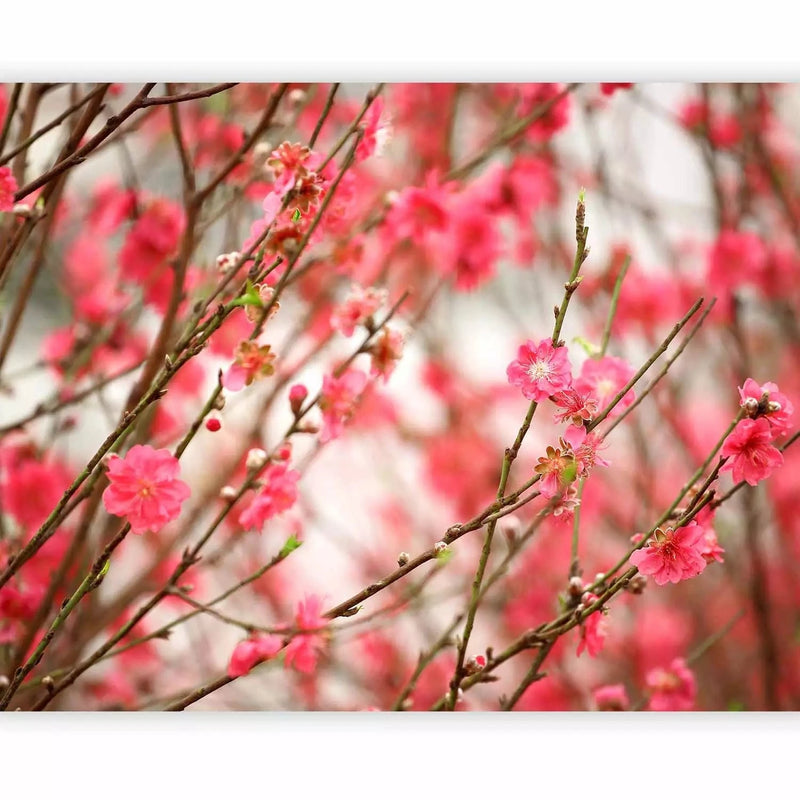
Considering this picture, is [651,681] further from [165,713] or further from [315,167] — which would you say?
[315,167]

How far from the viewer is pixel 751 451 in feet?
2.78

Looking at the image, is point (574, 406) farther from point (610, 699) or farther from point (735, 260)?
point (735, 260)

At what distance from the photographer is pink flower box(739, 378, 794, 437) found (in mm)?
819

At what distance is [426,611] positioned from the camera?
1.66m

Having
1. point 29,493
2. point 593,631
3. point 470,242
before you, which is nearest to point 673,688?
point 593,631

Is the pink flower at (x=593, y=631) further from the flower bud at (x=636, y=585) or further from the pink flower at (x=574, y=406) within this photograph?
the pink flower at (x=574, y=406)

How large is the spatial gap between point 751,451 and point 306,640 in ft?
1.77

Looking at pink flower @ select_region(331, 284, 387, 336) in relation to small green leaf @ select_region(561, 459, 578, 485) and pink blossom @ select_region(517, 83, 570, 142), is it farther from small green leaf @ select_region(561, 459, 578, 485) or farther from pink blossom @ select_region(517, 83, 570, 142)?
pink blossom @ select_region(517, 83, 570, 142)

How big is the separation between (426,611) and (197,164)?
902 mm

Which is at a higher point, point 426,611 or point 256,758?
point 426,611

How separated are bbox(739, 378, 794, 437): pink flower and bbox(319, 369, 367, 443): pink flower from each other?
0.42m
